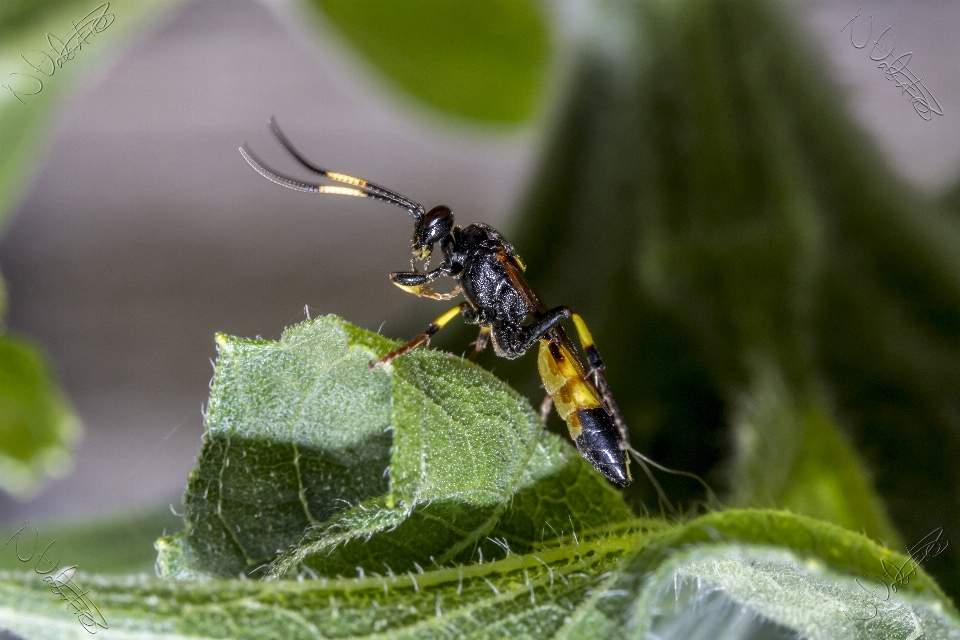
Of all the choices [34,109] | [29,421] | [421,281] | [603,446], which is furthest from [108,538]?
[603,446]

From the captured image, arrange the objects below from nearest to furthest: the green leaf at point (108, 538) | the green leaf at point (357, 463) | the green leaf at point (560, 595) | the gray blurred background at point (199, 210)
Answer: the green leaf at point (560, 595), the green leaf at point (357, 463), the green leaf at point (108, 538), the gray blurred background at point (199, 210)

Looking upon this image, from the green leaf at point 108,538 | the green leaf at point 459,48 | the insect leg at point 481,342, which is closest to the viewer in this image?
the insect leg at point 481,342

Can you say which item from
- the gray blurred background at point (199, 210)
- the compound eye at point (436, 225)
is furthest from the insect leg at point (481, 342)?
the gray blurred background at point (199, 210)

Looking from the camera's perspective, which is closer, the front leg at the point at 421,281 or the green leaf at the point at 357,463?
the green leaf at the point at 357,463

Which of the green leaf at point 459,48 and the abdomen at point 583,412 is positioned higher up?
the green leaf at point 459,48
